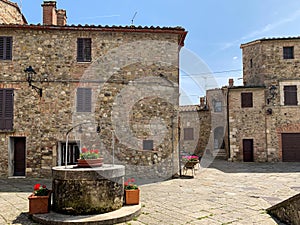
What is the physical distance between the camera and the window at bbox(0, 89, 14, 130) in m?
11.8

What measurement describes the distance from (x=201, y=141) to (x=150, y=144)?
1384 centimetres

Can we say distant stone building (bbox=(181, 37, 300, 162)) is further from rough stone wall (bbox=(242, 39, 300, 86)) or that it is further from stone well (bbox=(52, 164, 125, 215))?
stone well (bbox=(52, 164, 125, 215))

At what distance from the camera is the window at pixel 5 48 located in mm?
12000

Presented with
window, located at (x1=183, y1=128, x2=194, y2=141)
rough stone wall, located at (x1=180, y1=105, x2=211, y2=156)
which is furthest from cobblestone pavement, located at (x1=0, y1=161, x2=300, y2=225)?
window, located at (x1=183, y1=128, x2=194, y2=141)

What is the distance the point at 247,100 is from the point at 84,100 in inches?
478

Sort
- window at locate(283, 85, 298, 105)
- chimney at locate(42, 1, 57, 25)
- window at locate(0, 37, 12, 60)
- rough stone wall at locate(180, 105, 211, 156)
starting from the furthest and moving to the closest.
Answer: rough stone wall at locate(180, 105, 211, 156)
window at locate(283, 85, 298, 105)
chimney at locate(42, 1, 57, 25)
window at locate(0, 37, 12, 60)

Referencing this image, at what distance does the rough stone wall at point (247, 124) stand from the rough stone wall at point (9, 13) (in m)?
14.9

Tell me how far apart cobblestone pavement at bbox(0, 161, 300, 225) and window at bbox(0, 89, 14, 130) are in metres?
2.53

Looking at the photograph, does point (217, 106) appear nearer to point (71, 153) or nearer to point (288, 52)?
point (288, 52)

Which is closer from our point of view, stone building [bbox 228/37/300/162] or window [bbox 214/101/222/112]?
stone building [bbox 228/37/300/162]

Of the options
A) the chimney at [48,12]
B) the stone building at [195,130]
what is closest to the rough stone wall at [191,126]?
the stone building at [195,130]

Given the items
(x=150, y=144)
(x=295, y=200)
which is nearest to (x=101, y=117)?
(x=150, y=144)

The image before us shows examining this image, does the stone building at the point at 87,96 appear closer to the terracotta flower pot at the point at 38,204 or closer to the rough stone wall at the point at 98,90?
the rough stone wall at the point at 98,90

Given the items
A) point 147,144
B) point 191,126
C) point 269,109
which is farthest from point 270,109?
point 147,144
